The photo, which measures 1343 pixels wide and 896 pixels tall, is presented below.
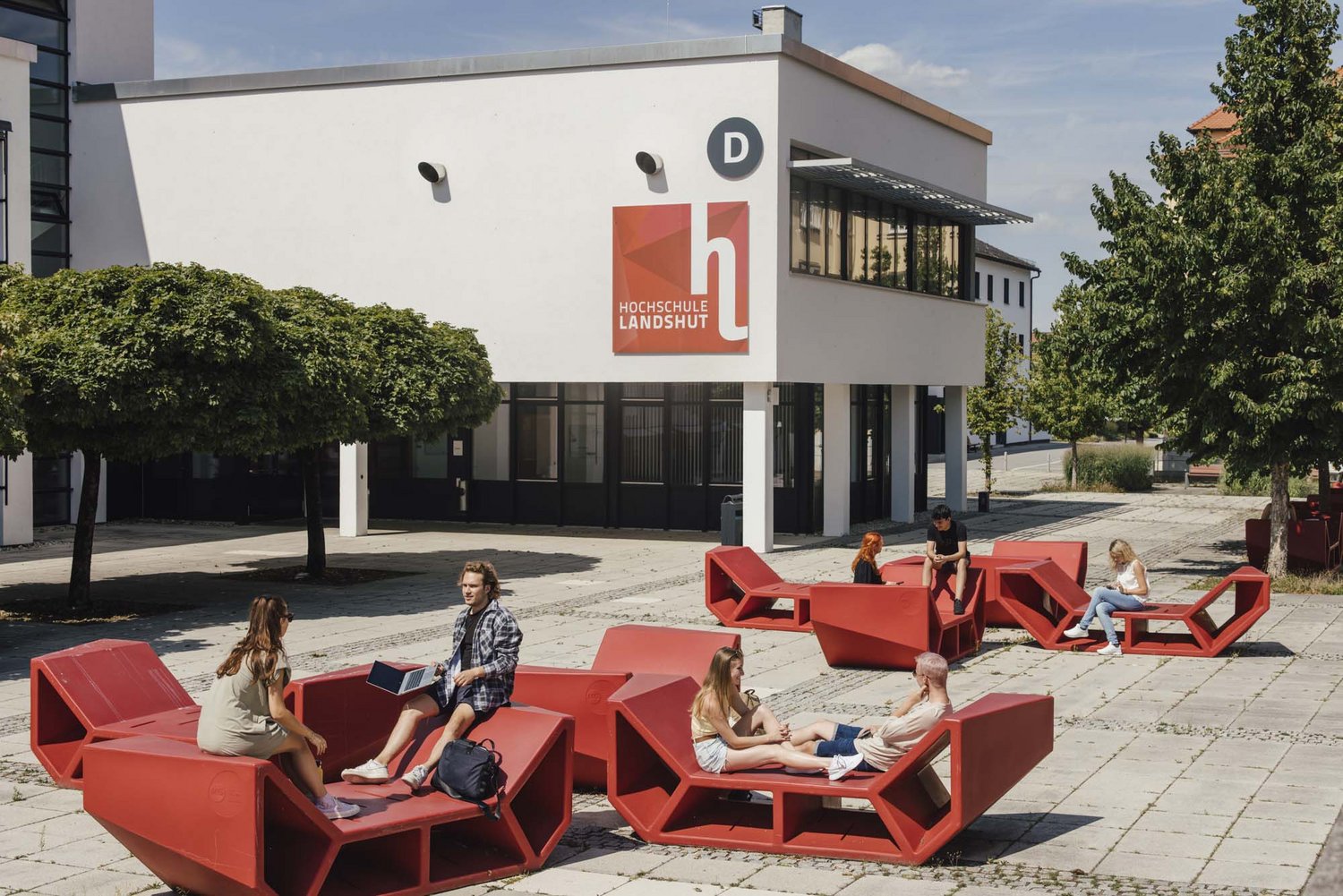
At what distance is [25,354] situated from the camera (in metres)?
16.1

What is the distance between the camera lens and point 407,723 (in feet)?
28.1

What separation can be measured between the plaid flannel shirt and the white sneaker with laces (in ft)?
1.75

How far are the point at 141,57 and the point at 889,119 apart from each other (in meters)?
16.0

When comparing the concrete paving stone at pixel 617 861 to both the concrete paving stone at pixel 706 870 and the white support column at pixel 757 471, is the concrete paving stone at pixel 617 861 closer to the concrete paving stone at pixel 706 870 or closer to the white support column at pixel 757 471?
the concrete paving stone at pixel 706 870

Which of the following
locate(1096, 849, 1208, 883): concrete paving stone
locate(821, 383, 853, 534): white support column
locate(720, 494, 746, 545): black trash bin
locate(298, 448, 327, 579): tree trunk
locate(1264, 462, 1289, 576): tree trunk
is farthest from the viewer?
locate(821, 383, 853, 534): white support column

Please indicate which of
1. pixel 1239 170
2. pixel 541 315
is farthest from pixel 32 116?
pixel 1239 170

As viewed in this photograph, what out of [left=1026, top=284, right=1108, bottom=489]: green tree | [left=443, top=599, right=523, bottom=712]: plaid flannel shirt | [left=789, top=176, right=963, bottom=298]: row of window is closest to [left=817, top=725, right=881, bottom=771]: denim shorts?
[left=443, top=599, right=523, bottom=712]: plaid flannel shirt

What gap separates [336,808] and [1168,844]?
450 centimetres

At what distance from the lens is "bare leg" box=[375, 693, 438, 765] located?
853 cm

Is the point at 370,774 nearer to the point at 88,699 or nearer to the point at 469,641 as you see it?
the point at 469,641

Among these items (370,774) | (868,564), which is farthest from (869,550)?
(370,774)

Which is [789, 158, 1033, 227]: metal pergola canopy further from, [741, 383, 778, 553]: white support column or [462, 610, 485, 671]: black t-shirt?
[462, 610, 485, 671]: black t-shirt

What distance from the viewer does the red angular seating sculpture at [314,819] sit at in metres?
6.99

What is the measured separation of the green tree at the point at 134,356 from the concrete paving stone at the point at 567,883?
1002 cm
